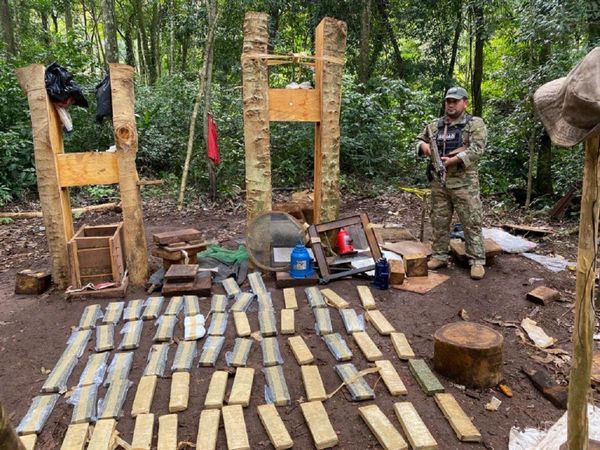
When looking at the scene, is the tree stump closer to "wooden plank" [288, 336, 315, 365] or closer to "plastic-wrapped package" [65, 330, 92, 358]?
"wooden plank" [288, 336, 315, 365]

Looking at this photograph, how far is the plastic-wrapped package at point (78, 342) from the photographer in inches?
150

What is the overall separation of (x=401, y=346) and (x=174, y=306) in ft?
7.26

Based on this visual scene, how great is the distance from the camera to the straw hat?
165cm

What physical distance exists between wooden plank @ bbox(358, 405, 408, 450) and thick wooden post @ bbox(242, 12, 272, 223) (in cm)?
291

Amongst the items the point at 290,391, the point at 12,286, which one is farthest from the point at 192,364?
the point at 12,286

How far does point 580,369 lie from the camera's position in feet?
6.73

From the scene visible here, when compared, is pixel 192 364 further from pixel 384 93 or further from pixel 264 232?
pixel 384 93

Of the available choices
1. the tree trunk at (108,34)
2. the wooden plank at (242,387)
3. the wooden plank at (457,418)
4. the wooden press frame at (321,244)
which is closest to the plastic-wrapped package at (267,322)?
the wooden plank at (242,387)

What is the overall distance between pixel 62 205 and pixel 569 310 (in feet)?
17.7

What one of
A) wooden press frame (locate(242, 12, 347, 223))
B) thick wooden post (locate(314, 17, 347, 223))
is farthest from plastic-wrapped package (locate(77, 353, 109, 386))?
thick wooden post (locate(314, 17, 347, 223))

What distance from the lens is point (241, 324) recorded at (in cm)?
416

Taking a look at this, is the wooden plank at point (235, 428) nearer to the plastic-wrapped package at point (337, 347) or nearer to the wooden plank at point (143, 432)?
the wooden plank at point (143, 432)

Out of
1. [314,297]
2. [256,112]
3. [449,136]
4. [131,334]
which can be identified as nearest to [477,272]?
[449,136]

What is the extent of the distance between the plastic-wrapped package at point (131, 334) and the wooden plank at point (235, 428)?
125 cm
